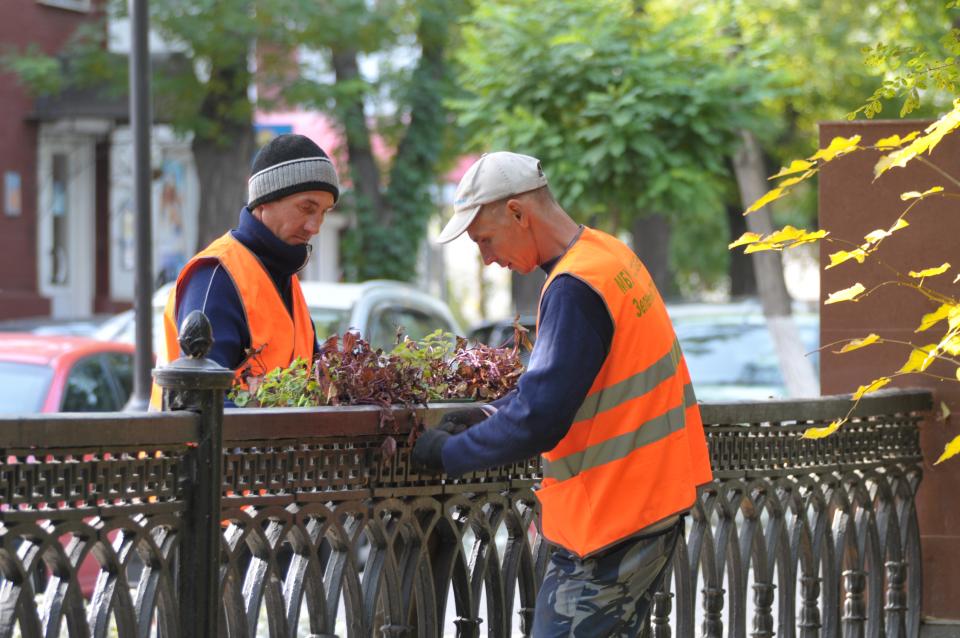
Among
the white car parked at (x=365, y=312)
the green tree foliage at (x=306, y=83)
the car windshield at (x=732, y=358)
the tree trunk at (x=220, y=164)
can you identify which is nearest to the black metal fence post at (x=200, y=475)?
the white car parked at (x=365, y=312)

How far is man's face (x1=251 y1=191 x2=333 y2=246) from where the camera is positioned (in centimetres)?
477

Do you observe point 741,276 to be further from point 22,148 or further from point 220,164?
point 22,148

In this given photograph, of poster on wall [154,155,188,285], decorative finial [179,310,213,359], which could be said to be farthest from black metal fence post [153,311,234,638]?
poster on wall [154,155,188,285]

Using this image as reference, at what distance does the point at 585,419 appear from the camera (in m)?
3.84

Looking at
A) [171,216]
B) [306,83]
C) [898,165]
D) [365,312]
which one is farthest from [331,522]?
[171,216]

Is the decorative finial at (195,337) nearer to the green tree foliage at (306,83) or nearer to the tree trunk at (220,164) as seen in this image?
the green tree foliage at (306,83)

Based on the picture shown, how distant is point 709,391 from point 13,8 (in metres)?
15.0

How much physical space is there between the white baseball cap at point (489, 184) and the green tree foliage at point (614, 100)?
9320 millimetres

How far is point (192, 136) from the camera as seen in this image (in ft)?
71.9

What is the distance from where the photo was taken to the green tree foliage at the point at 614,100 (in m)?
13.4

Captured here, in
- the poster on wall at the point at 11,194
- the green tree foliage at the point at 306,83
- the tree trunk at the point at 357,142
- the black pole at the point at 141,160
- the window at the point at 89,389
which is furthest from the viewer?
the poster on wall at the point at 11,194

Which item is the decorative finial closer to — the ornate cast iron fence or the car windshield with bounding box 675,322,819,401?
the ornate cast iron fence

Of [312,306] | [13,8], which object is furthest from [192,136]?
[312,306]

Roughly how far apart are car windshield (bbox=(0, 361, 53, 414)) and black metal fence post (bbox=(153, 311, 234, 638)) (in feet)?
19.5
